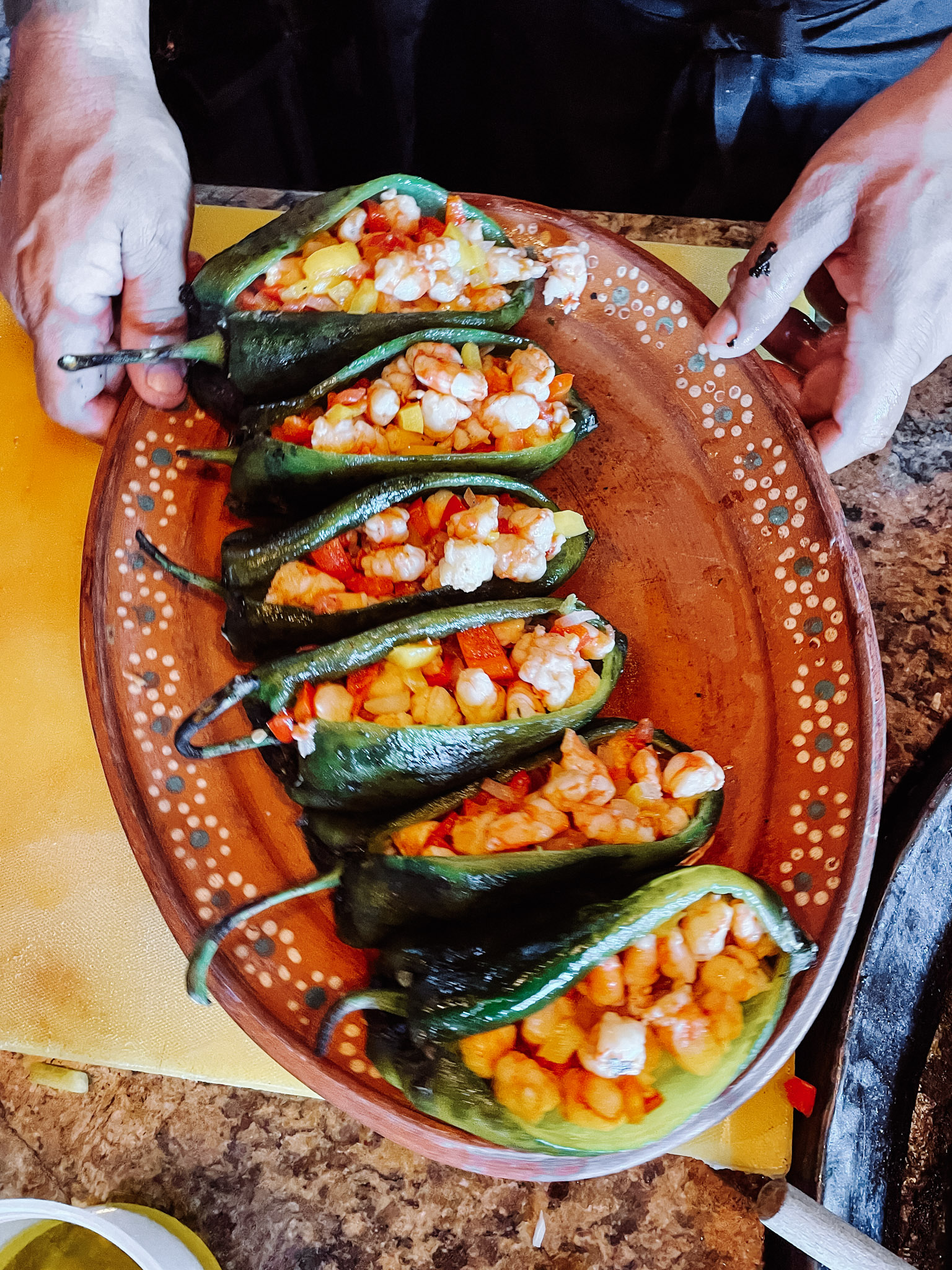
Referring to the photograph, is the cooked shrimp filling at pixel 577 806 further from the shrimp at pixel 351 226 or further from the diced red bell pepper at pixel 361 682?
the shrimp at pixel 351 226

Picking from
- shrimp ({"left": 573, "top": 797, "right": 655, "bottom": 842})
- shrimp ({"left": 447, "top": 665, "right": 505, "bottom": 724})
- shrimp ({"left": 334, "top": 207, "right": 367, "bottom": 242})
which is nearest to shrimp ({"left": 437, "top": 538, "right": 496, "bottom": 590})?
shrimp ({"left": 447, "top": 665, "right": 505, "bottom": 724})

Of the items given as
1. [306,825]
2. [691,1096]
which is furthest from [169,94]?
[691,1096]

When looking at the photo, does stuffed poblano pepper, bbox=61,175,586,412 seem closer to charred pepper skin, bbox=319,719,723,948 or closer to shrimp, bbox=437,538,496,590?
shrimp, bbox=437,538,496,590

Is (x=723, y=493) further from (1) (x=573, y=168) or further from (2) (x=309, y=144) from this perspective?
(2) (x=309, y=144)

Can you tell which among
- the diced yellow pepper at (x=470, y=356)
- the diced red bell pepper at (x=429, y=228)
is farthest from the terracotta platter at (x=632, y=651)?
the diced yellow pepper at (x=470, y=356)

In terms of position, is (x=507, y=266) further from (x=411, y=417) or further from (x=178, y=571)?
(x=178, y=571)

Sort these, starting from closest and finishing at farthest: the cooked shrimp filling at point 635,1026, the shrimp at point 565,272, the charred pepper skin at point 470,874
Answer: the cooked shrimp filling at point 635,1026, the charred pepper skin at point 470,874, the shrimp at point 565,272
